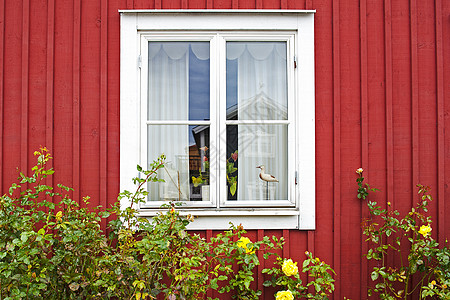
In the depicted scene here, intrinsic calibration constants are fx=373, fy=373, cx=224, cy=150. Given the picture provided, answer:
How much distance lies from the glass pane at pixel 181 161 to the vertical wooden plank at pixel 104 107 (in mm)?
369

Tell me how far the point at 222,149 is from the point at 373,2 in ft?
6.08

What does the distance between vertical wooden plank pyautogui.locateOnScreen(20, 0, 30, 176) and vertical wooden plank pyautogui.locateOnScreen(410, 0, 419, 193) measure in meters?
3.33

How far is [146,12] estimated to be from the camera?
10.5ft

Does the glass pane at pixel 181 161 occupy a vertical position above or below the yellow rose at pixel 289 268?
above

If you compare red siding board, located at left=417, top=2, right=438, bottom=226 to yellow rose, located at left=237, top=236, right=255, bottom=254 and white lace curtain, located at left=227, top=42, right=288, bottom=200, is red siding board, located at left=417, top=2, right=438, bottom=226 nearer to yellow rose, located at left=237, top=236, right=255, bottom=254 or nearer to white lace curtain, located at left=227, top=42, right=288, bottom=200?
white lace curtain, located at left=227, top=42, right=288, bottom=200

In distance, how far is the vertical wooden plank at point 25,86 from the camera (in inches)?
126

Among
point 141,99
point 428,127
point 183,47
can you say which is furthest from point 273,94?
point 428,127

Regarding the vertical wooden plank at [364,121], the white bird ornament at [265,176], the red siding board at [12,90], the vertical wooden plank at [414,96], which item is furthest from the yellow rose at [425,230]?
the red siding board at [12,90]

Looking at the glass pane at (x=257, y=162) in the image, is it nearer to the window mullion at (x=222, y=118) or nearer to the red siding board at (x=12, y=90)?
the window mullion at (x=222, y=118)

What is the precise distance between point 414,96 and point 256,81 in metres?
1.38

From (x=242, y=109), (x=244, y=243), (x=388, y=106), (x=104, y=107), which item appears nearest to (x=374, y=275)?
(x=244, y=243)

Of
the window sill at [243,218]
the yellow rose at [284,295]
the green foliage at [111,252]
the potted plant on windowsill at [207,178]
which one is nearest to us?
the green foliage at [111,252]

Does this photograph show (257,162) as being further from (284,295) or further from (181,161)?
(284,295)

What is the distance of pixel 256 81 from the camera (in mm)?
3369
